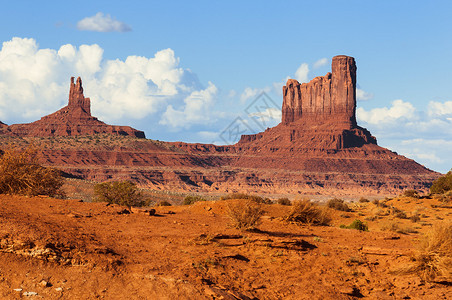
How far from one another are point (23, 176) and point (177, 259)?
10.6 meters

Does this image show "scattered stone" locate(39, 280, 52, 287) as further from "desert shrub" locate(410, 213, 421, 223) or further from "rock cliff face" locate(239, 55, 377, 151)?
"rock cliff face" locate(239, 55, 377, 151)

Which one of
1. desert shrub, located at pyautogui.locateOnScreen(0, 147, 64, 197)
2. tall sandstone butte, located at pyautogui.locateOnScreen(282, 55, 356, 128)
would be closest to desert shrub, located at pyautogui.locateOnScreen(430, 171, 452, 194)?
desert shrub, located at pyautogui.locateOnScreen(0, 147, 64, 197)

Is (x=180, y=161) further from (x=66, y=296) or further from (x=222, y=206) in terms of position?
(x=66, y=296)

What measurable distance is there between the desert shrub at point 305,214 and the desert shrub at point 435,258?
20.8 ft

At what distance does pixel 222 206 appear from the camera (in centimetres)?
2325

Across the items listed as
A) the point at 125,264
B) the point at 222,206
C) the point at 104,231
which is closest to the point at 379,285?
the point at 125,264

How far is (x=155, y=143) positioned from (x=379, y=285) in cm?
15678

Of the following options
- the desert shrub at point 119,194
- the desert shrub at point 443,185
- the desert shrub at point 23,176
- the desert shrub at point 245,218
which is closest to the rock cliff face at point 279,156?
the desert shrub at point 443,185

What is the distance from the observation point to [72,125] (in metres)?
166

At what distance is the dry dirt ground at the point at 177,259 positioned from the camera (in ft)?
34.7

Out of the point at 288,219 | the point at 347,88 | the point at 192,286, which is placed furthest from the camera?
the point at 347,88

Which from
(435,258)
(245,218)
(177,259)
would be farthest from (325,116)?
(177,259)

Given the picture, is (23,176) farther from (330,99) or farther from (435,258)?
(330,99)

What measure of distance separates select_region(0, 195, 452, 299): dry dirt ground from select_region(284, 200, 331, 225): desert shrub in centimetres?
145
